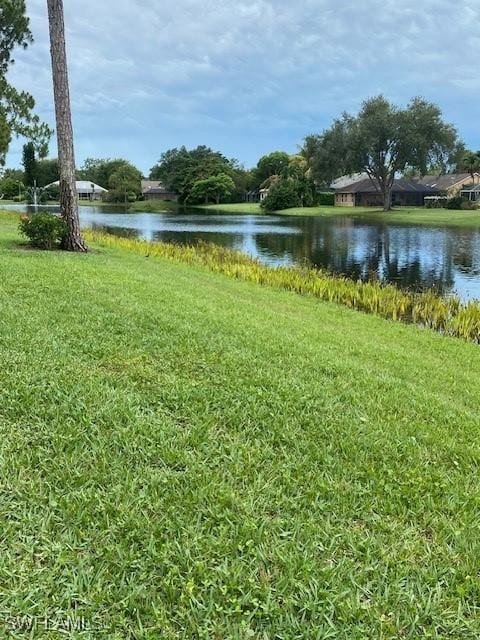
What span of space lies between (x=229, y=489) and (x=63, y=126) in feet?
36.9

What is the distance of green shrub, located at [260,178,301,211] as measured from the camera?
66.3 m

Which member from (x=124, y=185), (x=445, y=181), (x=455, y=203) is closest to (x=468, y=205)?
(x=455, y=203)

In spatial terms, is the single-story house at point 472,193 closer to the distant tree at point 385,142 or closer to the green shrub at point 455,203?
the green shrub at point 455,203

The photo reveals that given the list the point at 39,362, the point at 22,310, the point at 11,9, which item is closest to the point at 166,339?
the point at 39,362

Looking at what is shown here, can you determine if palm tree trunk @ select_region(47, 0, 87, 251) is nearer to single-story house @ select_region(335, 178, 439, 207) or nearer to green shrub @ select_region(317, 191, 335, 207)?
single-story house @ select_region(335, 178, 439, 207)

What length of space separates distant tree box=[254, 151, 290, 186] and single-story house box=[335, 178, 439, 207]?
1897cm

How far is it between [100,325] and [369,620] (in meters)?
4.17

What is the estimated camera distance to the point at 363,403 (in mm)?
4047

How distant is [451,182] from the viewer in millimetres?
69750

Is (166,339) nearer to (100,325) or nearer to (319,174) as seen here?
(100,325)

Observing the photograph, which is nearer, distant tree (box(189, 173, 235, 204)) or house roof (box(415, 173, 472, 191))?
house roof (box(415, 173, 472, 191))

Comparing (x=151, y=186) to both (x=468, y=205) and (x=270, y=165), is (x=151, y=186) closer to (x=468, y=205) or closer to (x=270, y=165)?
(x=270, y=165)

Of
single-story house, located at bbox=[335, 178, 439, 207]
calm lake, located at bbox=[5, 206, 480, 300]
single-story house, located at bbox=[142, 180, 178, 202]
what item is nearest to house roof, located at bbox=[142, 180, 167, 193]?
single-story house, located at bbox=[142, 180, 178, 202]

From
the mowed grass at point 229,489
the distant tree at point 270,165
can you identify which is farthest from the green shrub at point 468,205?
the mowed grass at point 229,489
